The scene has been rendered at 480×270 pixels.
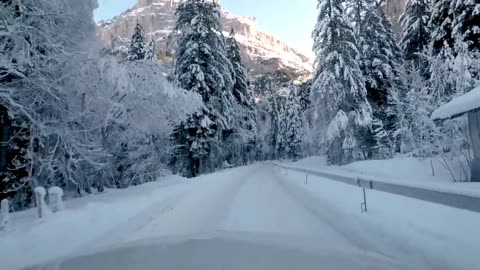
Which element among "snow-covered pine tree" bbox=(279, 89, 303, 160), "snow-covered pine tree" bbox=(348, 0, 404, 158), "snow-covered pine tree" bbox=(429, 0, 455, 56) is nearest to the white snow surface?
"snow-covered pine tree" bbox=(429, 0, 455, 56)

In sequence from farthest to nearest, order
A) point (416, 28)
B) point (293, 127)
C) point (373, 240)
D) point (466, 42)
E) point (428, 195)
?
point (293, 127), point (416, 28), point (466, 42), point (428, 195), point (373, 240)

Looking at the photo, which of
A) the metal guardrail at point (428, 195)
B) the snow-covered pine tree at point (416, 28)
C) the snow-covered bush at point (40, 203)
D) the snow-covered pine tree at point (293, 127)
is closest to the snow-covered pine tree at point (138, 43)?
the snow-covered pine tree at point (416, 28)

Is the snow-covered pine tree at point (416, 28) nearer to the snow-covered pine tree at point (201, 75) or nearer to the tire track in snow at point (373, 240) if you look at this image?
the snow-covered pine tree at point (201, 75)

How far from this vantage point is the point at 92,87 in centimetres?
1188

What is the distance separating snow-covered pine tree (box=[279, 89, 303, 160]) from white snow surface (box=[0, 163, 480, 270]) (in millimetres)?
61100

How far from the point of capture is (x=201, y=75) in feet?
88.3

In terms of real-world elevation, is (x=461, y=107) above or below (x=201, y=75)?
below

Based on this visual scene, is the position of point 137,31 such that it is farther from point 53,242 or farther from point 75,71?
point 53,242

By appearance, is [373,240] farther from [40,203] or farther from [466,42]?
[466,42]

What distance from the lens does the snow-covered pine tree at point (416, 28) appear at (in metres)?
29.8

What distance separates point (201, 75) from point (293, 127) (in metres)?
48.3

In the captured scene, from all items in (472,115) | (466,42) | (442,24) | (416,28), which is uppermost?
(416,28)

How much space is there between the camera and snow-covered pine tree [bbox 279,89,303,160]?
71.1 meters

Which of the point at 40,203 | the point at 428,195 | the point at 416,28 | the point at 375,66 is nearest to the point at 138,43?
the point at 375,66
